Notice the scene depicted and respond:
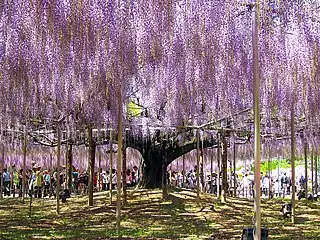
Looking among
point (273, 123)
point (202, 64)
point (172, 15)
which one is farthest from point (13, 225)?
point (273, 123)

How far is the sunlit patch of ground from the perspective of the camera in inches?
345

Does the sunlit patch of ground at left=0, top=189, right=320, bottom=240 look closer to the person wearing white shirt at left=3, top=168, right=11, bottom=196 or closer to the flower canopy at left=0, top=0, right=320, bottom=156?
the flower canopy at left=0, top=0, right=320, bottom=156

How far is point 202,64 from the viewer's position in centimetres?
927

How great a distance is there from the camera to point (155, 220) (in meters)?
10.6

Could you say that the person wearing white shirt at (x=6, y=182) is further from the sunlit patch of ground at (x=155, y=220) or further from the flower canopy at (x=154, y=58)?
the flower canopy at (x=154, y=58)

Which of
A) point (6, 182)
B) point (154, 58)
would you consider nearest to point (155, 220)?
point (154, 58)

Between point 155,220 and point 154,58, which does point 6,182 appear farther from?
point 154,58

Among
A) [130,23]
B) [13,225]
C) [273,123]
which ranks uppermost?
[130,23]

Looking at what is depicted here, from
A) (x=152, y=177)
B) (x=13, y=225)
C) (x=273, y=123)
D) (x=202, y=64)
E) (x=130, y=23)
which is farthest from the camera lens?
(x=152, y=177)

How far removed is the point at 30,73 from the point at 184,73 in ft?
9.31

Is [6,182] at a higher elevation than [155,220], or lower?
higher

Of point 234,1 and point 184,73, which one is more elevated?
point 234,1

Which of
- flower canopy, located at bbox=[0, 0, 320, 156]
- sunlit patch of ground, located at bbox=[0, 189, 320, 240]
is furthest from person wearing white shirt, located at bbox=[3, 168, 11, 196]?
flower canopy, located at bbox=[0, 0, 320, 156]

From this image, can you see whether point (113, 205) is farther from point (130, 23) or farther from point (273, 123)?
point (130, 23)
